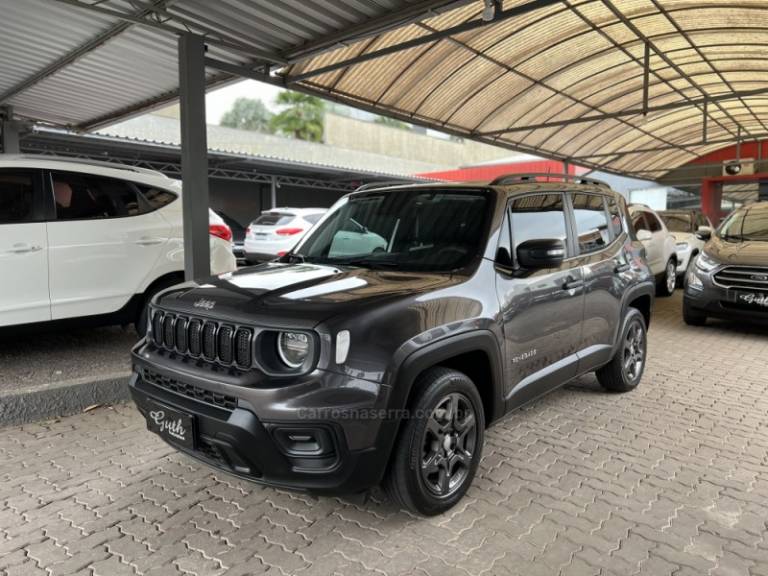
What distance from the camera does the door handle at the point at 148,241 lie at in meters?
5.56

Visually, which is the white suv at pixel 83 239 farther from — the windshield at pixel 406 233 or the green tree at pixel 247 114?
the green tree at pixel 247 114

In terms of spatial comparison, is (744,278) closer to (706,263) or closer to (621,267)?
(706,263)

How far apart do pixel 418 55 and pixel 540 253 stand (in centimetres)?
705

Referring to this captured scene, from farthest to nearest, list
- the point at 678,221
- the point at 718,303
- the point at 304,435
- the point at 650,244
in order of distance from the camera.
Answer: the point at 678,221
the point at 650,244
the point at 718,303
the point at 304,435

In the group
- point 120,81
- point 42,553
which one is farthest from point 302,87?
point 42,553

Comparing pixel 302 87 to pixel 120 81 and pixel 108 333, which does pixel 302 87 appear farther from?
pixel 108 333

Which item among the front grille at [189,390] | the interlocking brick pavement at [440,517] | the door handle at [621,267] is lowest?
the interlocking brick pavement at [440,517]

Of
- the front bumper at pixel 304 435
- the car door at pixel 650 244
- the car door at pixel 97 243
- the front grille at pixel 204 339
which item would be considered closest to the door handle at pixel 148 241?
the car door at pixel 97 243

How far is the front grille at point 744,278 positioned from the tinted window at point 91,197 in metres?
7.12

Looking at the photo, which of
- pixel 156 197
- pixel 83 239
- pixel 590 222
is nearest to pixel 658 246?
pixel 590 222

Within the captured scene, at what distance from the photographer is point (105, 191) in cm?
543

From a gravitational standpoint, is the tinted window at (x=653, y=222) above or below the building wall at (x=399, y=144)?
below

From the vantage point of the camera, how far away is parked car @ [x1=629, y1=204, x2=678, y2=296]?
10.2 metres

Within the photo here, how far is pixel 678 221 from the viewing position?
12719mm
